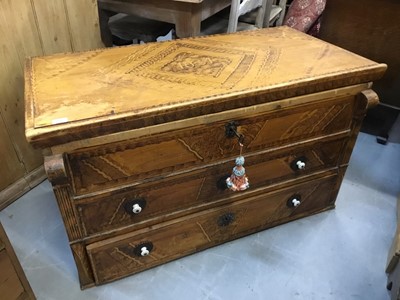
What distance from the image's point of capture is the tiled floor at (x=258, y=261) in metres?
1.17

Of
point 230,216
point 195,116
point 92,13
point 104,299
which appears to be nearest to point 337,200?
point 230,216

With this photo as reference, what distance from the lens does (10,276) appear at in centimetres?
89

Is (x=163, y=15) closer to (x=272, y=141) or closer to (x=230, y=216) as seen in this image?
(x=272, y=141)

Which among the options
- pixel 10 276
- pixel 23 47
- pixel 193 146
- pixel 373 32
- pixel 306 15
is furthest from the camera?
pixel 306 15

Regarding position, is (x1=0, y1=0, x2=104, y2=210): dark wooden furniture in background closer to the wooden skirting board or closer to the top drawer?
the wooden skirting board

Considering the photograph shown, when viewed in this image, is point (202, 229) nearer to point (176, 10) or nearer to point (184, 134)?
point (184, 134)

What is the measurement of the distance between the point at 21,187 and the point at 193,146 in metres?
0.95

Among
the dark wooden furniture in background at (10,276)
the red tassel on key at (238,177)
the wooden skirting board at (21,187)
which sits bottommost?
the wooden skirting board at (21,187)

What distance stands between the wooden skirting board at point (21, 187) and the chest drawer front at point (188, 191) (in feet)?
2.17

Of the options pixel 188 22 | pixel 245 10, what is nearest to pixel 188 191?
pixel 188 22

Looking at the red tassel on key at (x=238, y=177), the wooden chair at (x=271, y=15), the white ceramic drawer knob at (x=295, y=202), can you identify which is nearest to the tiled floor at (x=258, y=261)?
the white ceramic drawer knob at (x=295, y=202)

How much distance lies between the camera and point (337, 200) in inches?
60.6

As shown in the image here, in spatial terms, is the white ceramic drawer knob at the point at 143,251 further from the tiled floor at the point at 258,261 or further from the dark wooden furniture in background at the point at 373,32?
the dark wooden furniture in background at the point at 373,32

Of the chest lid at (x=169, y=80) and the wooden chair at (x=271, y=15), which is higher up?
the chest lid at (x=169, y=80)
